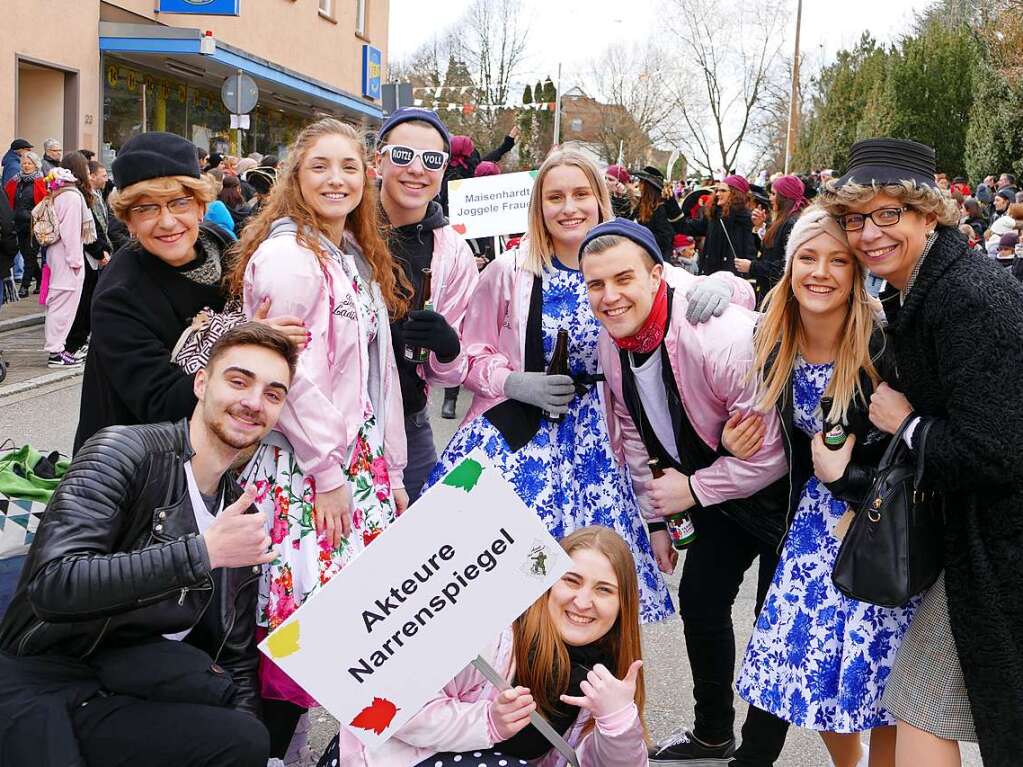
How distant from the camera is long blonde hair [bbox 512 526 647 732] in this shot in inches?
109

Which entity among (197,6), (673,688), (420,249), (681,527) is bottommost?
(673,688)

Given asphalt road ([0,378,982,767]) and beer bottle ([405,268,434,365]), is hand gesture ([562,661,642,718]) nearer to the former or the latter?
asphalt road ([0,378,982,767])

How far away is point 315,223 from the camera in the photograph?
3.21 meters

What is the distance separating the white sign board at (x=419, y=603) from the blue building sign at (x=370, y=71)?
92.0 ft

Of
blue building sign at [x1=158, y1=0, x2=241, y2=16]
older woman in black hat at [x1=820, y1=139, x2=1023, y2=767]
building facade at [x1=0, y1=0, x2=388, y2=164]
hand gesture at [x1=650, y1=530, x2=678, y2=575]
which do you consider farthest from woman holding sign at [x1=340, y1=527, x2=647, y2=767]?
blue building sign at [x1=158, y1=0, x2=241, y2=16]

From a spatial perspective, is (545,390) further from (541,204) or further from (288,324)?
(288,324)

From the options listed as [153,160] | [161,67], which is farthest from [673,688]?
[161,67]

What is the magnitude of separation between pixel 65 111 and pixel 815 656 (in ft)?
55.0

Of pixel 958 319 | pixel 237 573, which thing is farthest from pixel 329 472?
pixel 958 319

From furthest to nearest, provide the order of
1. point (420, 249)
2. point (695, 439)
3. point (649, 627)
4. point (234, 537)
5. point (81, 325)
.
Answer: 1. point (81, 325)
2. point (649, 627)
3. point (420, 249)
4. point (695, 439)
5. point (234, 537)

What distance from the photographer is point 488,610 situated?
2438 mm

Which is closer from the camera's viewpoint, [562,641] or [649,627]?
[562,641]

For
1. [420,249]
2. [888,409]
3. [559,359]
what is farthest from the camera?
[420,249]

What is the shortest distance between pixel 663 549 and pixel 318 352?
136 centimetres
